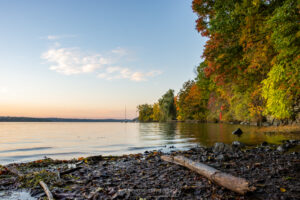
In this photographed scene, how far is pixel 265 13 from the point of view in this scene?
13.7 meters

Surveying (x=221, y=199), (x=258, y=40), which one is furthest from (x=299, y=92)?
(x=221, y=199)

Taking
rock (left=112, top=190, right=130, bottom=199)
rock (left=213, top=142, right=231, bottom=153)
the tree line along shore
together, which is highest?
the tree line along shore

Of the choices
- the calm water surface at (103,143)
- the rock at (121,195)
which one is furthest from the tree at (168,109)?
the rock at (121,195)

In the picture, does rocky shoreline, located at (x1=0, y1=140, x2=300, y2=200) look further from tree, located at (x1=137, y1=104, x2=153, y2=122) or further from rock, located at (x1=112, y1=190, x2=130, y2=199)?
tree, located at (x1=137, y1=104, x2=153, y2=122)

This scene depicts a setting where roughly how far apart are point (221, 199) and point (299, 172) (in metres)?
2.89

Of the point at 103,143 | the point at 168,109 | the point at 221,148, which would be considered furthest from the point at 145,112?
the point at 221,148

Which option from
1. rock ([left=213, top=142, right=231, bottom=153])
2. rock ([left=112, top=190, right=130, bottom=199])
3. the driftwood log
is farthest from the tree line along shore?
rock ([left=112, top=190, right=130, bottom=199])

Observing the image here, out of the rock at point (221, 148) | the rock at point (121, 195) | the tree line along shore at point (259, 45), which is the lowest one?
the rock at point (221, 148)

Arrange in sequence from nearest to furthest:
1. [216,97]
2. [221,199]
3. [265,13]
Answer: [221,199]
[265,13]
[216,97]

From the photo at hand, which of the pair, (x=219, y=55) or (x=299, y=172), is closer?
(x=299, y=172)

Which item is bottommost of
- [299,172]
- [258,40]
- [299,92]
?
[299,172]

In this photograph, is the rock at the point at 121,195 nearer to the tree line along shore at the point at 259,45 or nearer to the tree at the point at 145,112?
the tree line along shore at the point at 259,45

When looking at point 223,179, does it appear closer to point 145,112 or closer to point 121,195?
point 121,195

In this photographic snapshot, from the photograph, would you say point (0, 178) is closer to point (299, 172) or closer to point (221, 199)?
point (221, 199)
